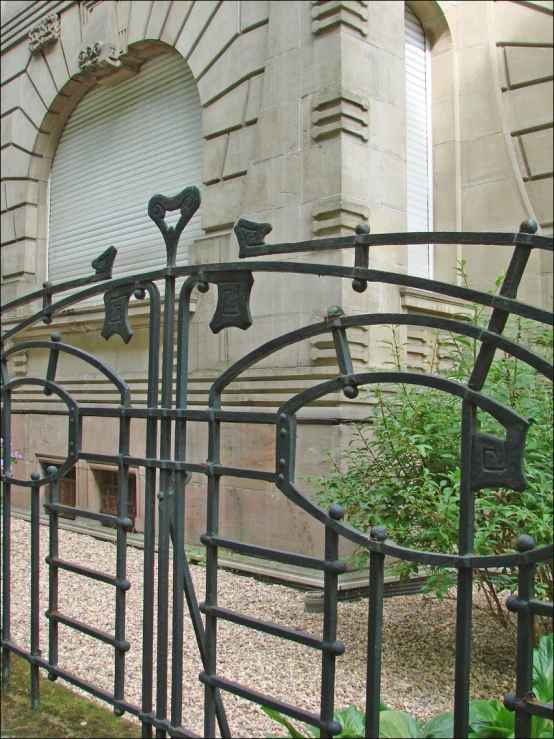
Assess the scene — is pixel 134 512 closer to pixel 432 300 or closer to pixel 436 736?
pixel 432 300

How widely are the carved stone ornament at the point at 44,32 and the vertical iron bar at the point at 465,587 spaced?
11.0 meters

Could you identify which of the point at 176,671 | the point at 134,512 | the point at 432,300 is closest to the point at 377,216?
the point at 432,300

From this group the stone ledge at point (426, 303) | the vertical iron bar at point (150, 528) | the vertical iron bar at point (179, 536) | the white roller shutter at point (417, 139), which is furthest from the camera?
the white roller shutter at point (417, 139)

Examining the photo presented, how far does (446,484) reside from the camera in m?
4.19

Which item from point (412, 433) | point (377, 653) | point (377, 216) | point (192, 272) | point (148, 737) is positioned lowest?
point (148, 737)

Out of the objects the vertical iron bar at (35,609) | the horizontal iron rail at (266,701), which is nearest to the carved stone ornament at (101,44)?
the vertical iron bar at (35,609)

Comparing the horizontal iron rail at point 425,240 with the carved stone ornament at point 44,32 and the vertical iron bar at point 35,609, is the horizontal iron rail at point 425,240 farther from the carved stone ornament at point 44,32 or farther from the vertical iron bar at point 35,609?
the carved stone ornament at point 44,32

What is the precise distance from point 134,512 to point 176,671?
601 cm

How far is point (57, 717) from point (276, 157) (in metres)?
5.35

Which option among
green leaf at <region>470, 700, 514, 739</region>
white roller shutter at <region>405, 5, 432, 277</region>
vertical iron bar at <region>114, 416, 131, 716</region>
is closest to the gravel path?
vertical iron bar at <region>114, 416, 131, 716</region>

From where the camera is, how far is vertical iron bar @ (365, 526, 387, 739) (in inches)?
87.4

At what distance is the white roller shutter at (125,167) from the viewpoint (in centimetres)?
935

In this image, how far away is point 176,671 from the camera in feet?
9.37

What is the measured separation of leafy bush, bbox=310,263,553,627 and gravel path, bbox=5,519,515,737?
462mm
